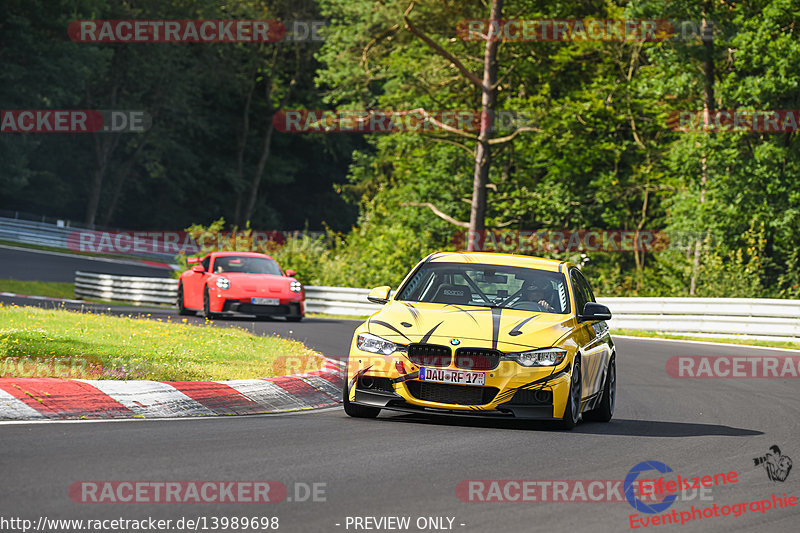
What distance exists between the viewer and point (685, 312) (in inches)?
976

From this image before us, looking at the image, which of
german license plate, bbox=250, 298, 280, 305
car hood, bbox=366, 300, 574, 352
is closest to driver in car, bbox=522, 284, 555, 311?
car hood, bbox=366, 300, 574, 352

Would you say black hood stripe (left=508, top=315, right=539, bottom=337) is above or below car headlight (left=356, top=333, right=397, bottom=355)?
above

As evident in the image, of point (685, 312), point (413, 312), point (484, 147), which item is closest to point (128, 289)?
point (484, 147)

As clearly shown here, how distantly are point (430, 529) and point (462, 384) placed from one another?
3.75 metres

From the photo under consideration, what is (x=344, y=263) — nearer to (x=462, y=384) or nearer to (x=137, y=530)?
(x=462, y=384)

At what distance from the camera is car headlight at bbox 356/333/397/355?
962 cm

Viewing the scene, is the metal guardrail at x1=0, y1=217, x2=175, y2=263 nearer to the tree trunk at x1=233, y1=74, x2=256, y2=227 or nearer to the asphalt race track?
the tree trunk at x1=233, y1=74, x2=256, y2=227

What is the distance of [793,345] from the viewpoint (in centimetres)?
2183

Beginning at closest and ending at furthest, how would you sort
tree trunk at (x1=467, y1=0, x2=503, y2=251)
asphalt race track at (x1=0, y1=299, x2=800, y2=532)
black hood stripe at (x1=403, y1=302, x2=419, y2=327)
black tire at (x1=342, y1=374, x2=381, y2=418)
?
Answer: asphalt race track at (x1=0, y1=299, x2=800, y2=532) → black hood stripe at (x1=403, y1=302, x2=419, y2=327) → black tire at (x1=342, y1=374, x2=381, y2=418) → tree trunk at (x1=467, y1=0, x2=503, y2=251)

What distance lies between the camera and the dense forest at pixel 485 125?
1244 inches

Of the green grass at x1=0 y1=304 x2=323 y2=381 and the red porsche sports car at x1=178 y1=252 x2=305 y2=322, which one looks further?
the red porsche sports car at x1=178 y1=252 x2=305 y2=322

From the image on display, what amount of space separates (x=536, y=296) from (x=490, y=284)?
25.7 inches

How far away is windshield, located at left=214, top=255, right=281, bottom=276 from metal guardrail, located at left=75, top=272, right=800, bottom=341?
17.8 feet

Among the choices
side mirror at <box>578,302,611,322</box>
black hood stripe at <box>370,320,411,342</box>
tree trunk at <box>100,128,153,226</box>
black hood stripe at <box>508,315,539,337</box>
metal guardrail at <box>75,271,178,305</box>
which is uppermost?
tree trunk at <box>100,128,153,226</box>
